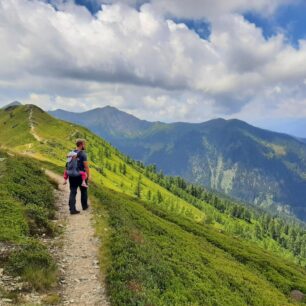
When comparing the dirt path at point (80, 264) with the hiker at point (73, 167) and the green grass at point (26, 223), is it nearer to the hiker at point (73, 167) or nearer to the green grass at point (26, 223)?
the green grass at point (26, 223)

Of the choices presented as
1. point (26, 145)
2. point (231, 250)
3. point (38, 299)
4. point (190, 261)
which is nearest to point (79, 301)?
point (38, 299)

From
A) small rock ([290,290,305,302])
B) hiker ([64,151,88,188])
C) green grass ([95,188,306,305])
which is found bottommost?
small rock ([290,290,305,302])

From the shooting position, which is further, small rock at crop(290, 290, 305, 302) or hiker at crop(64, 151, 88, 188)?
small rock at crop(290, 290, 305, 302)

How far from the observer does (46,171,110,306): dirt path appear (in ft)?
52.0

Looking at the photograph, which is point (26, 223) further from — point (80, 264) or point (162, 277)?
point (162, 277)

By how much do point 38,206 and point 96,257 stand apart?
9.98 metres

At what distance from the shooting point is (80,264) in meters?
19.5

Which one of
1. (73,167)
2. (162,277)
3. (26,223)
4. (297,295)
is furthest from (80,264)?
(297,295)

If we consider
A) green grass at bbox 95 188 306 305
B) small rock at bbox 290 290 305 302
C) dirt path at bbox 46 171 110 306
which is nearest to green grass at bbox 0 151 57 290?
dirt path at bbox 46 171 110 306

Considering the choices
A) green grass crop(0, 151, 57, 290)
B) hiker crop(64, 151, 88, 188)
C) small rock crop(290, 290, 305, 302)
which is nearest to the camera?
green grass crop(0, 151, 57, 290)

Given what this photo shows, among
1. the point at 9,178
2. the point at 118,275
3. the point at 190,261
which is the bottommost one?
the point at 190,261

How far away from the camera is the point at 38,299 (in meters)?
15.0

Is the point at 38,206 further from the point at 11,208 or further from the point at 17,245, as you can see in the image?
the point at 17,245

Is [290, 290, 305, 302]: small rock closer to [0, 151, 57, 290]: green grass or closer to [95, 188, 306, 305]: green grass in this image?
[95, 188, 306, 305]: green grass
